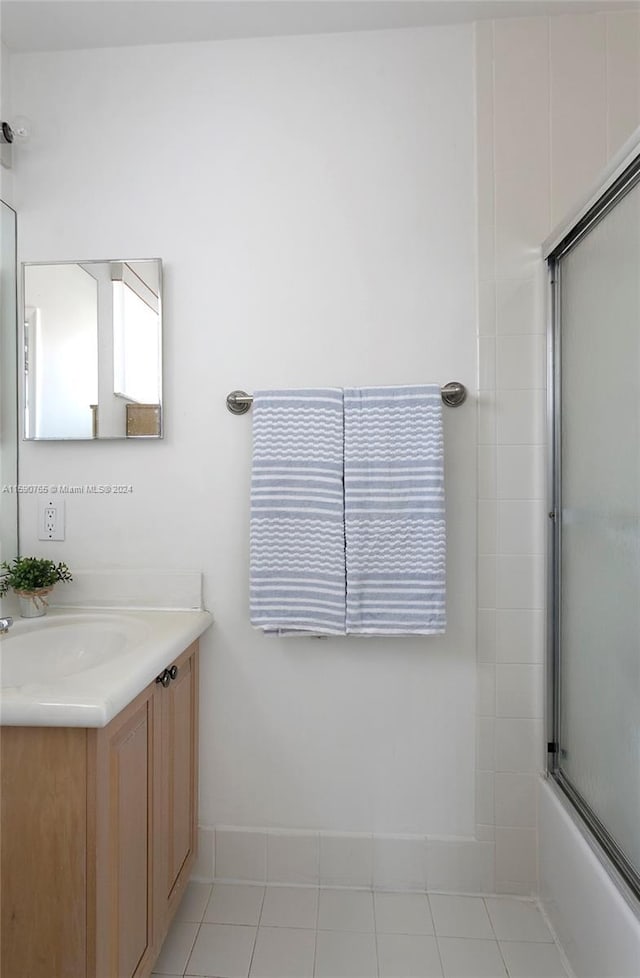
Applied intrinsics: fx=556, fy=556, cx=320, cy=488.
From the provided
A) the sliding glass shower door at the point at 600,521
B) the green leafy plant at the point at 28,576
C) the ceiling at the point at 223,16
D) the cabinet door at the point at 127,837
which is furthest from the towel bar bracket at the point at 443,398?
the ceiling at the point at 223,16

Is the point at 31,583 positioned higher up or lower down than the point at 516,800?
higher up

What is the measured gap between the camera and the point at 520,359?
1.53 meters

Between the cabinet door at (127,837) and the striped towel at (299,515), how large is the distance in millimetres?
407

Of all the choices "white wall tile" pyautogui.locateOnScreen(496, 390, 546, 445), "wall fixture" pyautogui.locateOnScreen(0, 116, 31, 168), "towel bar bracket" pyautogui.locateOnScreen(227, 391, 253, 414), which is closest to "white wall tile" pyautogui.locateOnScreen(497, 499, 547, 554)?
"white wall tile" pyautogui.locateOnScreen(496, 390, 546, 445)

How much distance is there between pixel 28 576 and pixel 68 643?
222mm

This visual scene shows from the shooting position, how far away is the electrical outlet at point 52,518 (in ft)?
5.30

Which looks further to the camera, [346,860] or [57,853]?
[346,860]

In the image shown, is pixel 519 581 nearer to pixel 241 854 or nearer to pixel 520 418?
pixel 520 418

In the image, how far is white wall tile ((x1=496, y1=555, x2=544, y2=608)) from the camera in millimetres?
1530

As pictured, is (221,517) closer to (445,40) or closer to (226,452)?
(226,452)

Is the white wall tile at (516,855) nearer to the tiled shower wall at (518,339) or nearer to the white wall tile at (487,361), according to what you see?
the tiled shower wall at (518,339)

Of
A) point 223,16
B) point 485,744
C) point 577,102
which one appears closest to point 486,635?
point 485,744

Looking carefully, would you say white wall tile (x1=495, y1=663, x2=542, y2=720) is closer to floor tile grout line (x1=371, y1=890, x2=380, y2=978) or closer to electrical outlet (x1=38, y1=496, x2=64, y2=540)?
floor tile grout line (x1=371, y1=890, x2=380, y2=978)

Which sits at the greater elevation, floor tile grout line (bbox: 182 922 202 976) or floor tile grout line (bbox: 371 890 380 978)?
floor tile grout line (bbox: 182 922 202 976)
